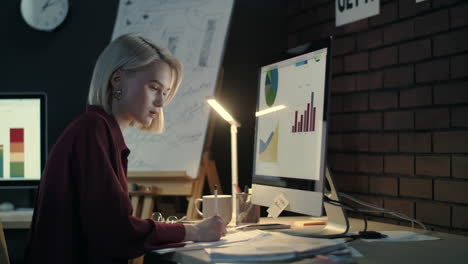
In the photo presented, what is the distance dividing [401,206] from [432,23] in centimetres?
71

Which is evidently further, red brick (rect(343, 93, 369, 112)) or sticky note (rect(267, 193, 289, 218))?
red brick (rect(343, 93, 369, 112))

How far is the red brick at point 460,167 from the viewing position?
1778 mm

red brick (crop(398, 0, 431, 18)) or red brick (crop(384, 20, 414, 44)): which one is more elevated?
red brick (crop(398, 0, 431, 18))

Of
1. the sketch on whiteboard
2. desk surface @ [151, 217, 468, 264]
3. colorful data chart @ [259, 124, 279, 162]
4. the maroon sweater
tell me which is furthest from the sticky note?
the sketch on whiteboard

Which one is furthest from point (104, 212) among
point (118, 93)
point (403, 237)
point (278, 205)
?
point (403, 237)

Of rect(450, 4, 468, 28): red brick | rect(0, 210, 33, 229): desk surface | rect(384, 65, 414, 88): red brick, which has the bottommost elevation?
rect(0, 210, 33, 229): desk surface

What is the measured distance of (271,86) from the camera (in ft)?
5.82

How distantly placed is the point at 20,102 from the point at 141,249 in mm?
1484

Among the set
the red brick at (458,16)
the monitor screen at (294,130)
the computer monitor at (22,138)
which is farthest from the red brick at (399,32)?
the computer monitor at (22,138)

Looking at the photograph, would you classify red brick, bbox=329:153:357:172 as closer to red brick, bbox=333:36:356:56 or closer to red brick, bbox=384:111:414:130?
red brick, bbox=384:111:414:130

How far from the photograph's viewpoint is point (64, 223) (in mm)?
1340

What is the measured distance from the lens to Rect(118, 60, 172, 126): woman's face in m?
1.53

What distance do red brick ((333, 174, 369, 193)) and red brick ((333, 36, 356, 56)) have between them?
1.88ft

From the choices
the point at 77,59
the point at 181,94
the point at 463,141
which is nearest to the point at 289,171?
the point at 463,141
